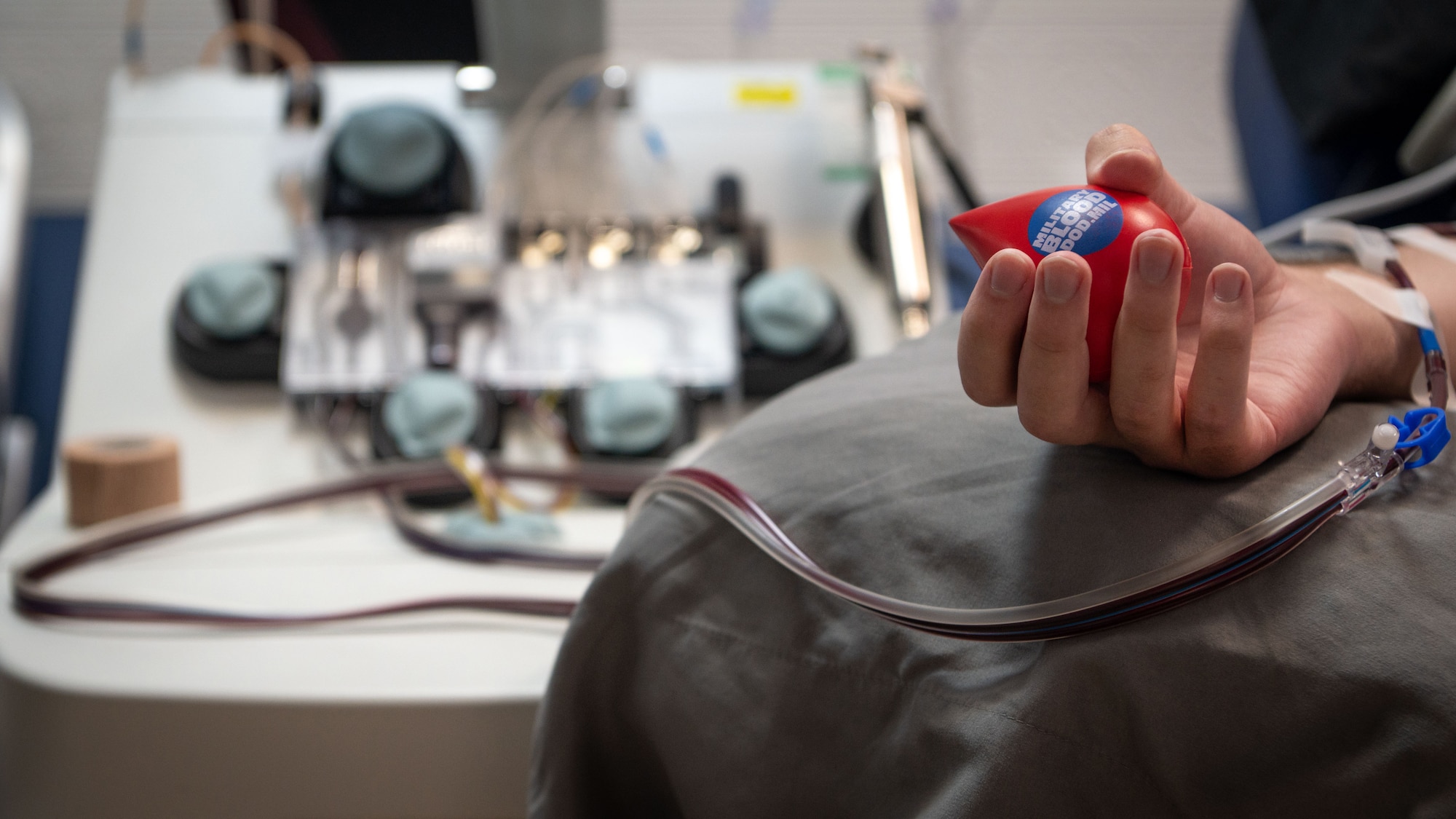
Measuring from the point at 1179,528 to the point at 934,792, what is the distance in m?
0.13

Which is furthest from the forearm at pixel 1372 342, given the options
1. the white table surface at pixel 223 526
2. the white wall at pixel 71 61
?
the white wall at pixel 71 61

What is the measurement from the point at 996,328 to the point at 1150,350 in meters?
0.05

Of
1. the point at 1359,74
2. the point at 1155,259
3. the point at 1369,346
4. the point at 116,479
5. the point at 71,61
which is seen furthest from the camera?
the point at 71,61

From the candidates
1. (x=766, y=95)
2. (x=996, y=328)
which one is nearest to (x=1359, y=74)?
(x=766, y=95)

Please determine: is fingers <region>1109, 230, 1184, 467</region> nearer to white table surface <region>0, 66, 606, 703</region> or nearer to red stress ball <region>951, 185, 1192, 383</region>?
red stress ball <region>951, 185, 1192, 383</region>

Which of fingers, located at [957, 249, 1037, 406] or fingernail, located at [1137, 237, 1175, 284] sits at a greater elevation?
fingernail, located at [1137, 237, 1175, 284]

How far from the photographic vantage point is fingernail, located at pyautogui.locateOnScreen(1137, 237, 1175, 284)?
29 cm

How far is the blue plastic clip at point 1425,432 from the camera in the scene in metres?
0.34

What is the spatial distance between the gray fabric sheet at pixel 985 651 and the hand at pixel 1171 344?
2cm

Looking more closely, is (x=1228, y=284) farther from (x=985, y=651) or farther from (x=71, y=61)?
(x=71, y=61)

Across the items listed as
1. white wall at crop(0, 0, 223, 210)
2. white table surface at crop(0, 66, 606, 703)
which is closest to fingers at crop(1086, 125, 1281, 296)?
white table surface at crop(0, 66, 606, 703)

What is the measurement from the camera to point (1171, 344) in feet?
1.01

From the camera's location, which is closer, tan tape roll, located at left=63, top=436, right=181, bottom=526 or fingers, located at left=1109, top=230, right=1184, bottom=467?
fingers, located at left=1109, top=230, right=1184, bottom=467

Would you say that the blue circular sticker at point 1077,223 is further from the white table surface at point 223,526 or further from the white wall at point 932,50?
the white wall at point 932,50
